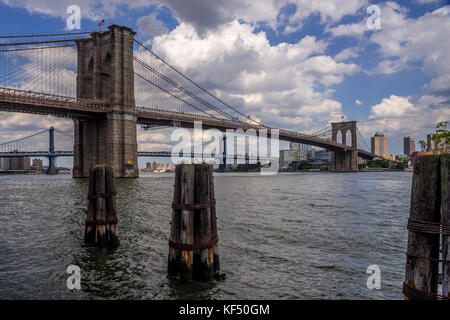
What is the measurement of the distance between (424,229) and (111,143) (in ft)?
168

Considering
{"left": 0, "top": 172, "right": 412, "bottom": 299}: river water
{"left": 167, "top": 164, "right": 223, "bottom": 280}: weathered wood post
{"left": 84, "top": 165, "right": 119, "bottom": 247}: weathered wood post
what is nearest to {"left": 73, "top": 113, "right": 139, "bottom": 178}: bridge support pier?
{"left": 0, "top": 172, "right": 412, "bottom": 299}: river water

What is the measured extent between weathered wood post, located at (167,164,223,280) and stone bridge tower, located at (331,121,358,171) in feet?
351

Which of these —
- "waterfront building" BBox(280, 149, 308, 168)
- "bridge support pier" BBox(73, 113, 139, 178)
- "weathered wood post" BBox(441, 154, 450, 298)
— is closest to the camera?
"weathered wood post" BBox(441, 154, 450, 298)

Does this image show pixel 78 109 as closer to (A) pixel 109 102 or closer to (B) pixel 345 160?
(A) pixel 109 102

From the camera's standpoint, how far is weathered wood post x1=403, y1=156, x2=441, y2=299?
3.80 metres

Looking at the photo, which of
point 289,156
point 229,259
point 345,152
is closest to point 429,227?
point 229,259

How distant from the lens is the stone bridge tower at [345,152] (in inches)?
4176

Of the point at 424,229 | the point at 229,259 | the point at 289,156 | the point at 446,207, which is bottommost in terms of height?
the point at 229,259

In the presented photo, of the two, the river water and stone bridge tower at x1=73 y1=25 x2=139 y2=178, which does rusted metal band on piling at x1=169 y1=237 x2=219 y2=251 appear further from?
stone bridge tower at x1=73 y1=25 x2=139 y2=178

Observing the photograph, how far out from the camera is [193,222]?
18.9 feet

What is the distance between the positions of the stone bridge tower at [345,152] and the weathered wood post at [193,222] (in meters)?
107

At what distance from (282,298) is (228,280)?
1276 millimetres
